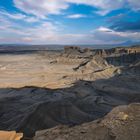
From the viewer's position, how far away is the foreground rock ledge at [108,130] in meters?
4.86

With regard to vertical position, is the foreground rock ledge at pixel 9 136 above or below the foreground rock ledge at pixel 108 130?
below

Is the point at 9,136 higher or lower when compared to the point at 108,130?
lower

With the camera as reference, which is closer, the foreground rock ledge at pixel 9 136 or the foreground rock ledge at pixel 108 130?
the foreground rock ledge at pixel 108 130

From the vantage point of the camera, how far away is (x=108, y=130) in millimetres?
5035

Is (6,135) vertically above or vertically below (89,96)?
above

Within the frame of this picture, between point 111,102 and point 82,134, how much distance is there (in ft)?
24.2

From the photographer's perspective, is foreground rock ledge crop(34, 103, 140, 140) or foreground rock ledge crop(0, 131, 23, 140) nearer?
foreground rock ledge crop(34, 103, 140, 140)

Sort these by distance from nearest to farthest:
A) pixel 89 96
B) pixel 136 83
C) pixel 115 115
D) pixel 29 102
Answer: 1. pixel 115 115
2. pixel 29 102
3. pixel 89 96
4. pixel 136 83

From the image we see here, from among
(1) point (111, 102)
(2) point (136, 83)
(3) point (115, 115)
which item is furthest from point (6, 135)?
(2) point (136, 83)

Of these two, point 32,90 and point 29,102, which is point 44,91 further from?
point 29,102

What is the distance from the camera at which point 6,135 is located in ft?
20.6

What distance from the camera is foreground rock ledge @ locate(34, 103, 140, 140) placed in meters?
4.86

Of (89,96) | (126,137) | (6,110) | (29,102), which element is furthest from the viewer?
(89,96)

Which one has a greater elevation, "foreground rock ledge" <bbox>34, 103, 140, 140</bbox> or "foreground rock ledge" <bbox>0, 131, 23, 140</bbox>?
"foreground rock ledge" <bbox>34, 103, 140, 140</bbox>
